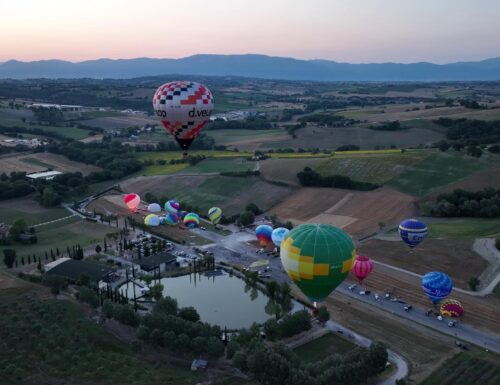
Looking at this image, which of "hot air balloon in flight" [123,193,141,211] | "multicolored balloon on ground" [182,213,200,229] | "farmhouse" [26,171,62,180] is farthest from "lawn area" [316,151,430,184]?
"farmhouse" [26,171,62,180]

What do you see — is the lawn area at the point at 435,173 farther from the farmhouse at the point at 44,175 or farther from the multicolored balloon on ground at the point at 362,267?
the farmhouse at the point at 44,175

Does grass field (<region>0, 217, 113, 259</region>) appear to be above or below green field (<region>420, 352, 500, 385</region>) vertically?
below

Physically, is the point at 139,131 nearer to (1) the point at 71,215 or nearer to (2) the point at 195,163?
(2) the point at 195,163

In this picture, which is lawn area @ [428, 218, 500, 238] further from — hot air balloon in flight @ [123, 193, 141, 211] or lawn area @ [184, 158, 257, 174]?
hot air balloon in flight @ [123, 193, 141, 211]

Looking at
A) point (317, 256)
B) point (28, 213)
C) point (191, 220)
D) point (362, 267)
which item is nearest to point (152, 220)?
point (191, 220)

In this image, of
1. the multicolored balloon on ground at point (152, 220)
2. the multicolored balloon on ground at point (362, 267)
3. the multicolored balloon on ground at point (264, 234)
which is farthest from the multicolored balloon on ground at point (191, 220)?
the multicolored balloon on ground at point (362, 267)
